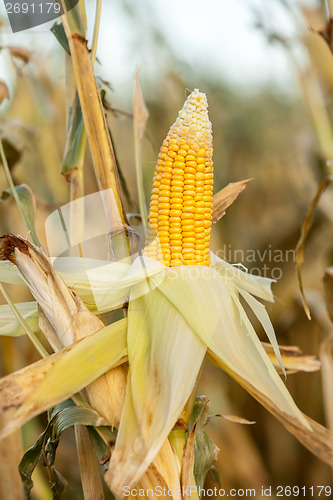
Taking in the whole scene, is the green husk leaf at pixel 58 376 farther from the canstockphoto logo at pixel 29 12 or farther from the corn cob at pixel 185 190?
the canstockphoto logo at pixel 29 12

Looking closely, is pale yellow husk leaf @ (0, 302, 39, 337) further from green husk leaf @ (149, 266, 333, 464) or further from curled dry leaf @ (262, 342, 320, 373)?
curled dry leaf @ (262, 342, 320, 373)

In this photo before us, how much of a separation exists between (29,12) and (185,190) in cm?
40

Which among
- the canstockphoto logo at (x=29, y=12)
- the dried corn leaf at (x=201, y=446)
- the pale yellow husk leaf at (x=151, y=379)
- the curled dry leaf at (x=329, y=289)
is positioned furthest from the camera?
the curled dry leaf at (x=329, y=289)

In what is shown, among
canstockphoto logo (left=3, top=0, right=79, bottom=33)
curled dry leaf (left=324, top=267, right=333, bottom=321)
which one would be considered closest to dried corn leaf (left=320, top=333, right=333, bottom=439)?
curled dry leaf (left=324, top=267, right=333, bottom=321)

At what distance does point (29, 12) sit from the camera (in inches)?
26.5

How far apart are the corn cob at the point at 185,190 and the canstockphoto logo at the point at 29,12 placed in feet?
0.93

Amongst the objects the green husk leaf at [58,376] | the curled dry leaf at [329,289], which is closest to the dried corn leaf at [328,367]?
the curled dry leaf at [329,289]

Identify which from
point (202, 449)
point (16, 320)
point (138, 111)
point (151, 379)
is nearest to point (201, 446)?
point (202, 449)

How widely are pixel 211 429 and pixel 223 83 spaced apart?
1025 millimetres

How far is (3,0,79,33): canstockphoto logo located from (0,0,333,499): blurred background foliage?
0.27 m

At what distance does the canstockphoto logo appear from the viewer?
0.66 metres

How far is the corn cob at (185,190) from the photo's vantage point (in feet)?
1.82

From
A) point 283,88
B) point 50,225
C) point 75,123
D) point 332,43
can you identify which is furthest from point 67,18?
point 283,88

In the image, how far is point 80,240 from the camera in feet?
2.15
